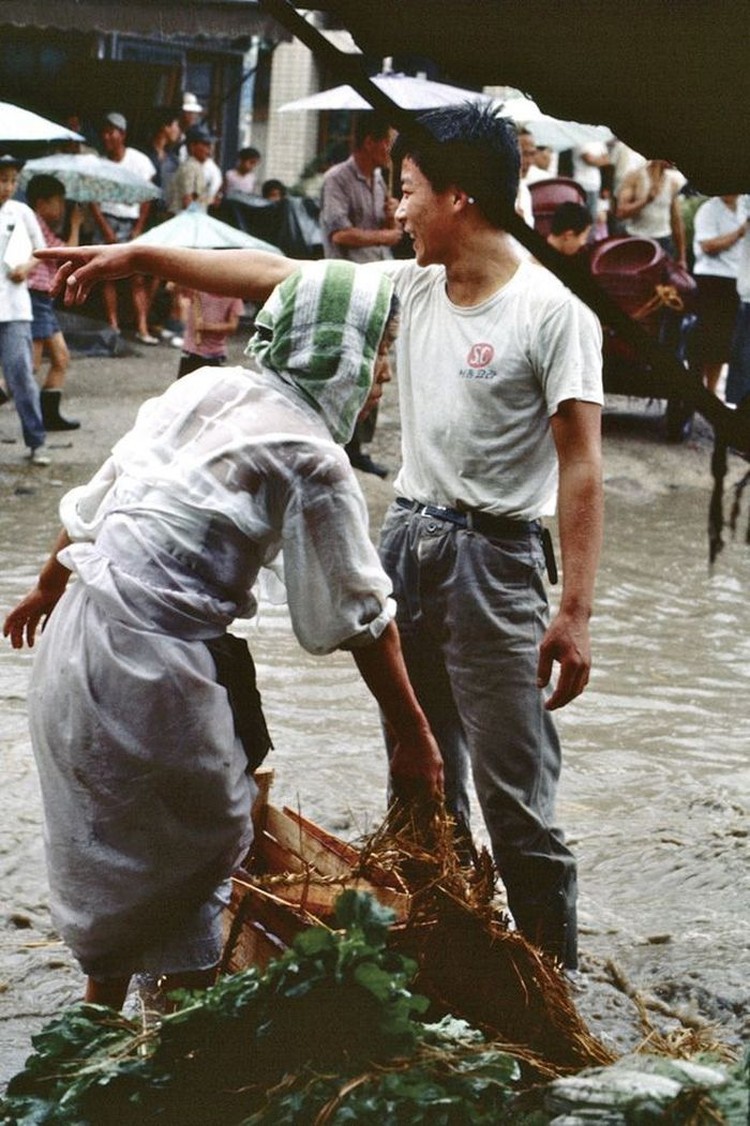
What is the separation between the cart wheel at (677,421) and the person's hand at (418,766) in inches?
409

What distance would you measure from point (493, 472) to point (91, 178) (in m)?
12.3

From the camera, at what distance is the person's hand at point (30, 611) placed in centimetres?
401

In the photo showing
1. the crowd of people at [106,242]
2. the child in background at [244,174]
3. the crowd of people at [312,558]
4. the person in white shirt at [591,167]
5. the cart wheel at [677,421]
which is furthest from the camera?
the child in background at [244,174]

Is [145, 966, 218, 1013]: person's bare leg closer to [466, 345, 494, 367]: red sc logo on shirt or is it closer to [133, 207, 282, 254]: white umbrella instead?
[466, 345, 494, 367]: red sc logo on shirt

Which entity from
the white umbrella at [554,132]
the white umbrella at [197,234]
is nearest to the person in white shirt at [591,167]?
the white umbrella at [554,132]

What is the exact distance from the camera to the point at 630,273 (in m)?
13.3

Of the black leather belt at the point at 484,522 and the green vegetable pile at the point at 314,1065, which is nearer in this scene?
the green vegetable pile at the point at 314,1065

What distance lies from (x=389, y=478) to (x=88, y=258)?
25.9 ft

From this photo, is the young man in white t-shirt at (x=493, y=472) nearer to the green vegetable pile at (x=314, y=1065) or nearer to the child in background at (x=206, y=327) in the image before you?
the green vegetable pile at (x=314, y=1065)

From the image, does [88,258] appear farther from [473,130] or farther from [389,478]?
[389,478]

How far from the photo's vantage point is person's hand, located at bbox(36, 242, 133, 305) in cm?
382

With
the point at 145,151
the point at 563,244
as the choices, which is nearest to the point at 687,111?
the point at 563,244

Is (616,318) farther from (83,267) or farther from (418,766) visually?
(83,267)

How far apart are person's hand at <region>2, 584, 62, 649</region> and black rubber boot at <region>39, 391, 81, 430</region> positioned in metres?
8.81
